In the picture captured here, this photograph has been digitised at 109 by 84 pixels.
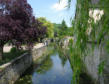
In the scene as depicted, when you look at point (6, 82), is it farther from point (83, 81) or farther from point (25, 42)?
point (83, 81)

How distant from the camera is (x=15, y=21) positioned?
5.57m

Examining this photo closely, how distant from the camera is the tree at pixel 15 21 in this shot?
5.22 meters

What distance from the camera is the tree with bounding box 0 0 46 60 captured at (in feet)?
17.1

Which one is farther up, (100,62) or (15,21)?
(15,21)

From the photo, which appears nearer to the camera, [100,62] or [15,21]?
[100,62]

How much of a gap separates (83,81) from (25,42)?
3797mm

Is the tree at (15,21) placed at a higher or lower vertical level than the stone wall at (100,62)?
higher

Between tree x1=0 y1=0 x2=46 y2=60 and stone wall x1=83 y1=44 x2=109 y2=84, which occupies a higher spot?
tree x1=0 y1=0 x2=46 y2=60

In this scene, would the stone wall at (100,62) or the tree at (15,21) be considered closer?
the stone wall at (100,62)

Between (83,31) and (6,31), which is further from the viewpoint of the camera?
(6,31)

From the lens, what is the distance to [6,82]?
15.7 feet

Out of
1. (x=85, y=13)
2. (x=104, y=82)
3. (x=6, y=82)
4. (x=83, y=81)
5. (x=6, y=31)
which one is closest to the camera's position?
(x=85, y=13)

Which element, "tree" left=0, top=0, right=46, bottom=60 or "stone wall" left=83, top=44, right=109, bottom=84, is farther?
"tree" left=0, top=0, right=46, bottom=60

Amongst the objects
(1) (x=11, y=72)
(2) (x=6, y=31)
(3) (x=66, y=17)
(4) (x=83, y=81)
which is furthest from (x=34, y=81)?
(3) (x=66, y=17)
